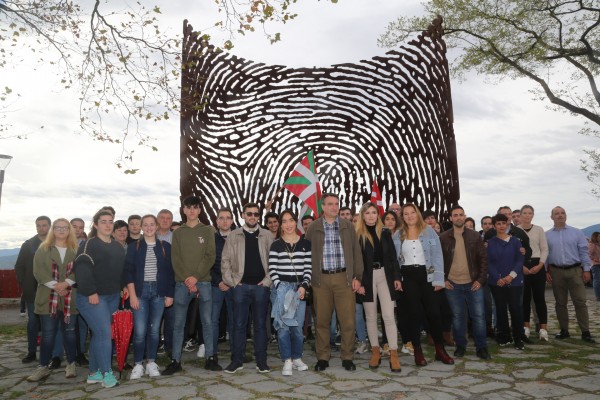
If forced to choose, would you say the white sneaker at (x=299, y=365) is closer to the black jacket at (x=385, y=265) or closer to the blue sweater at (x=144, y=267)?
the black jacket at (x=385, y=265)

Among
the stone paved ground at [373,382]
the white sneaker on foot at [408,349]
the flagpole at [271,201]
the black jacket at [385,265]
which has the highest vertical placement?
the flagpole at [271,201]

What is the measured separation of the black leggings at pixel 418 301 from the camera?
4844mm

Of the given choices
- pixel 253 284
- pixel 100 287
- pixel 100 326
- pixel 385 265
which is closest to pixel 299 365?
pixel 253 284

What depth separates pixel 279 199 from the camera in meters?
7.73

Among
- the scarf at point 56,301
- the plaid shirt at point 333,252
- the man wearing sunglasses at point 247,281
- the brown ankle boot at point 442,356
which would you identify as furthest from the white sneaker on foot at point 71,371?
the brown ankle boot at point 442,356

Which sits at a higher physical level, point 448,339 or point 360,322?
point 360,322

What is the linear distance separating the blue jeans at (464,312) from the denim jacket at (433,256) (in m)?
0.56

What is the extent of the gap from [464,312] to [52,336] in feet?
14.4

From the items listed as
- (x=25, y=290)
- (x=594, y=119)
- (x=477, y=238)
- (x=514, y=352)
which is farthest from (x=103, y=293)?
(x=594, y=119)

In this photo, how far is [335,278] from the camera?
190 inches

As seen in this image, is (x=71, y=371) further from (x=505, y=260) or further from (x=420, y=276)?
(x=505, y=260)

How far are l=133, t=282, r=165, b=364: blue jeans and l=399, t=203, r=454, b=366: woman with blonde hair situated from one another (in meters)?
2.49

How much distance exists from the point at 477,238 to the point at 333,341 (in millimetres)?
2143

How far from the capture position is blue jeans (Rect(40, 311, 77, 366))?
4766 mm
